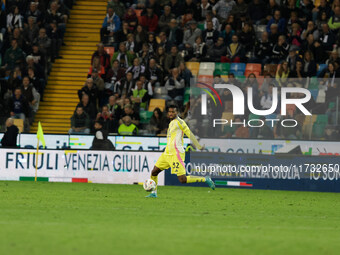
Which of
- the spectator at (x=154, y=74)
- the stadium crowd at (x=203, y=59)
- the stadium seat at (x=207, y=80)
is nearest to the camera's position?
the stadium crowd at (x=203, y=59)

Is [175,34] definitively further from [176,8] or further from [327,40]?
[327,40]

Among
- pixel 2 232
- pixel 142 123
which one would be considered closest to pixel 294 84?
pixel 142 123

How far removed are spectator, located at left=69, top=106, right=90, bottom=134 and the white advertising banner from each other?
1127 mm

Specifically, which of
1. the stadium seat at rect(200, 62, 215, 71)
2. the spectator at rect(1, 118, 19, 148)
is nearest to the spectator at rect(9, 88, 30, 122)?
the spectator at rect(1, 118, 19, 148)

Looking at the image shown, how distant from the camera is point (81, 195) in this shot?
18391mm

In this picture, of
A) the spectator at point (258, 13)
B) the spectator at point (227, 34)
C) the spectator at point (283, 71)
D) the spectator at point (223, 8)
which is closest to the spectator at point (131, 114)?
the spectator at point (283, 71)

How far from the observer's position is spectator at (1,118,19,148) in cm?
2489

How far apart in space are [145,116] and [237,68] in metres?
3.63

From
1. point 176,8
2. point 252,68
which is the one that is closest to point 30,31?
point 176,8

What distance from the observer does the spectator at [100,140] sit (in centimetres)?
2440

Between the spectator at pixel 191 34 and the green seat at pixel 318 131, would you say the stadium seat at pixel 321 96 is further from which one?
the spectator at pixel 191 34

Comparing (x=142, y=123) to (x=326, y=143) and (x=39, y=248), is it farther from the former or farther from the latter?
(x=39, y=248)

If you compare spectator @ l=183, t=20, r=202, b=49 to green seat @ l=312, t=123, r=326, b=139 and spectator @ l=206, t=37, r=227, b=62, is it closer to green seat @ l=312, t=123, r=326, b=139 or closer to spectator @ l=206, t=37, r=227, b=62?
spectator @ l=206, t=37, r=227, b=62

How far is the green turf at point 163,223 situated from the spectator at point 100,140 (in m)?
4.17
